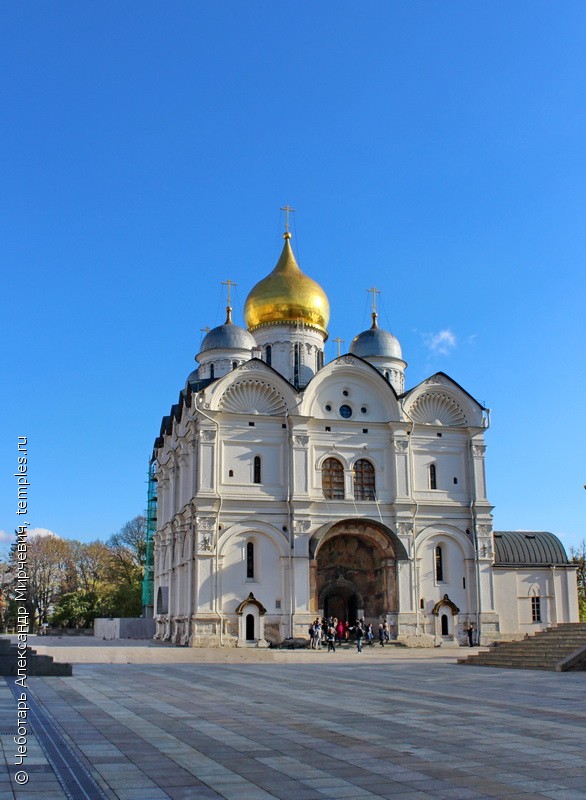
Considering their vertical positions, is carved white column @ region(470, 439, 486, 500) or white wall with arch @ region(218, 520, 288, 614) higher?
carved white column @ region(470, 439, 486, 500)

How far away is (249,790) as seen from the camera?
716 cm

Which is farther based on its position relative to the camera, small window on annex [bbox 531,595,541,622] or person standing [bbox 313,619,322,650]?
small window on annex [bbox 531,595,541,622]

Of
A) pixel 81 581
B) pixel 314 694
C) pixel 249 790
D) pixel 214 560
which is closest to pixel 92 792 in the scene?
pixel 249 790

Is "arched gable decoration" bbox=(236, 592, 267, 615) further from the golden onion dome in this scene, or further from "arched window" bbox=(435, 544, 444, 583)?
the golden onion dome

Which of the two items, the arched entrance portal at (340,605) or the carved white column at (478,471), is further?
the carved white column at (478,471)

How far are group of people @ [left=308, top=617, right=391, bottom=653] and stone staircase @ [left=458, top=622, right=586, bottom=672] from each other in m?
7.45

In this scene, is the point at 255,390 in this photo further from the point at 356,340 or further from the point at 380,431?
the point at 356,340

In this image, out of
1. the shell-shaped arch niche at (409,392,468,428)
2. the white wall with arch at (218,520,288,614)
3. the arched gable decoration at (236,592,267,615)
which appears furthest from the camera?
the shell-shaped arch niche at (409,392,468,428)

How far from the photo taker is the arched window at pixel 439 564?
119ft

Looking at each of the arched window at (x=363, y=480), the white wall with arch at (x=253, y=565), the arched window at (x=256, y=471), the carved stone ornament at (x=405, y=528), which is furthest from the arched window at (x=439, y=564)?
the arched window at (x=256, y=471)

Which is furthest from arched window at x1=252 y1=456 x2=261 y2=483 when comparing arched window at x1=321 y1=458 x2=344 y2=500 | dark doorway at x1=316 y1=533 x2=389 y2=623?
dark doorway at x1=316 y1=533 x2=389 y2=623

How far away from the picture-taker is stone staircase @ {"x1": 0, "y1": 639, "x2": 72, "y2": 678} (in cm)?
1727

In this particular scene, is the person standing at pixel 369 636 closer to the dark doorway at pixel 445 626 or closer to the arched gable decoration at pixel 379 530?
the arched gable decoration at pixel 379 530

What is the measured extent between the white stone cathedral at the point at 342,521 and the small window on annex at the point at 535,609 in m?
0.06
